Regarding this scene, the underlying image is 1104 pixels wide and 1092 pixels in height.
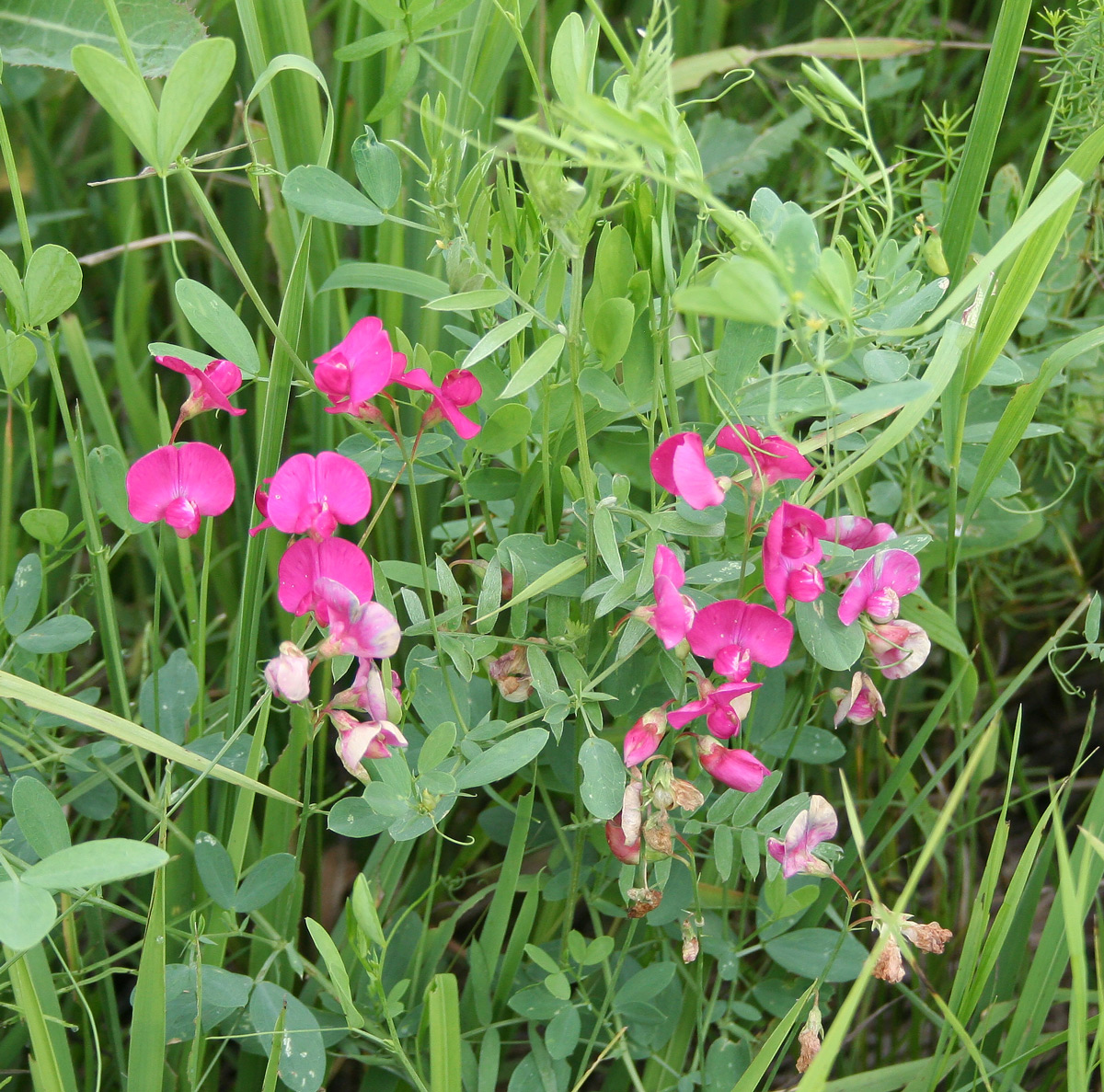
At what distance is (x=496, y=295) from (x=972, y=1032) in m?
0.74

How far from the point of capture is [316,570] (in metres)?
0.68

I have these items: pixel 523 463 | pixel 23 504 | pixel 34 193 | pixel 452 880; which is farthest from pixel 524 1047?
pixel 34 193

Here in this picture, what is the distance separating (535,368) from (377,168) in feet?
0.73

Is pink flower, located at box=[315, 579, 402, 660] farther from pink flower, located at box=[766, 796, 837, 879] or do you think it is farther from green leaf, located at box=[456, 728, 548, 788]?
pink flower, located at box=[766, 796, 837, 879]

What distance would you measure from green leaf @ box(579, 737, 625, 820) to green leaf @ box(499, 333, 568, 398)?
244 mm

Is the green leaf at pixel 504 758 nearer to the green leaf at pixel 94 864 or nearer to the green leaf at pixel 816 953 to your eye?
the green leaf at pixel 94 864

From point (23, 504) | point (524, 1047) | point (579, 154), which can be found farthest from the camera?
point (23, 504)

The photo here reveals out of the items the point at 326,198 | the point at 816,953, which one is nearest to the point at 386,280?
the point at 326,198

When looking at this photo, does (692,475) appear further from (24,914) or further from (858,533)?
(24,914)

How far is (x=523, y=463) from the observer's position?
2.80 ft

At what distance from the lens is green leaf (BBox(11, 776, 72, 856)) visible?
27.3 inches

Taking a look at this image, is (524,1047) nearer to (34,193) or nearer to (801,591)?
(801,591)

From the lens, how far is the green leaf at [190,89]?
2.10 ft

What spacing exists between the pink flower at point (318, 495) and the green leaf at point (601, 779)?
222mm
